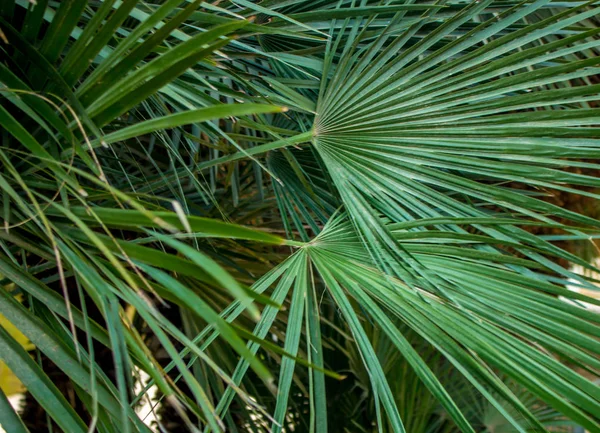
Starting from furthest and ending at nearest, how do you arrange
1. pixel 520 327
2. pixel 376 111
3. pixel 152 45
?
pixel 376 111
pixel 520 327
pixel 152 45

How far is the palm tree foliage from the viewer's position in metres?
0.71

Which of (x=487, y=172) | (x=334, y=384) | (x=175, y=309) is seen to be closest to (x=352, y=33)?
(x=487, y=172)

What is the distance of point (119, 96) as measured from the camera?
30.9 inches

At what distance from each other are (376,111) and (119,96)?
49cm

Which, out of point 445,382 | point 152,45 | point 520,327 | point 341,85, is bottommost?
point 445,382

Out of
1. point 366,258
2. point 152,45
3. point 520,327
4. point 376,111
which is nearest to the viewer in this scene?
point 152,45

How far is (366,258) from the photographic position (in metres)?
1.02

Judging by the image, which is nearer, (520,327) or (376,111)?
(520,327)

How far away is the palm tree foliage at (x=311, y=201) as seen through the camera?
0.71 m

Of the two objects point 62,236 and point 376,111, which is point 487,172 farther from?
point 62,236

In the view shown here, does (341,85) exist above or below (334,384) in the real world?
above

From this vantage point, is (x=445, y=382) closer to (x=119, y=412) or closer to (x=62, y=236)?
(x=119, y=412)

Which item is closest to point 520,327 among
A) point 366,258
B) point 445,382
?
point 366,258

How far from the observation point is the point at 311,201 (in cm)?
133
